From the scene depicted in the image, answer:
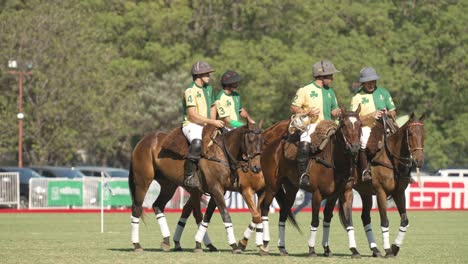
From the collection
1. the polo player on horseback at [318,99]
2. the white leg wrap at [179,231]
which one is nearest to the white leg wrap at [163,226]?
the white leg wrap at [179,231]

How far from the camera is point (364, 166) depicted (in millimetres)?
18375

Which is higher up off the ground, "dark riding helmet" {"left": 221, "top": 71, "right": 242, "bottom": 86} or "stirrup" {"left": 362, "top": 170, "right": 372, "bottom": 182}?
"dark riding helmet" {"left": 221, "top": 71, "right": 242, "bottom": 86}

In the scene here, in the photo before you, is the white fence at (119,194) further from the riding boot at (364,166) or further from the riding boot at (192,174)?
the riding boot at (364,166)

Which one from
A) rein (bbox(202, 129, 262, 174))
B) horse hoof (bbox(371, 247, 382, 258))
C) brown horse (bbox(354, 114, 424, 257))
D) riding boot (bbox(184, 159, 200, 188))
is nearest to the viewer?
horse hoof (bbox(371, 247, 382, 258))

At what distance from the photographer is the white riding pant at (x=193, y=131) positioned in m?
19.0

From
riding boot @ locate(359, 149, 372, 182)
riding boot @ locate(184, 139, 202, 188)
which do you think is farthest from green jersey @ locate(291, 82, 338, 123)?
riding boot @ locate(184, 139, 202, 188)

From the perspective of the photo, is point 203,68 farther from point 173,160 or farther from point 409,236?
point 409,236

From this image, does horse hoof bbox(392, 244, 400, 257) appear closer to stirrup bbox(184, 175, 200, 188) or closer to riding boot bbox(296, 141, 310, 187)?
riding boot bbox(296, 141, 310, 187)

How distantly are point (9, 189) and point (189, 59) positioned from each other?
83.6ft

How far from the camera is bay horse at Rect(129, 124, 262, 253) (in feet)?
60.2

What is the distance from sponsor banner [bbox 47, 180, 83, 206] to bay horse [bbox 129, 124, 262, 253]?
878 inches

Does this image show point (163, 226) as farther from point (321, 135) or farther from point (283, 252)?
point (321, 135)

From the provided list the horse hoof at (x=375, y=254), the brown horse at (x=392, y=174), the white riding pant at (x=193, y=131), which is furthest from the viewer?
the white riding pant at (x=193, y=131)

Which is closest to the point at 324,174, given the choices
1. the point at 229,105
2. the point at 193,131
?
the point at 193,131
